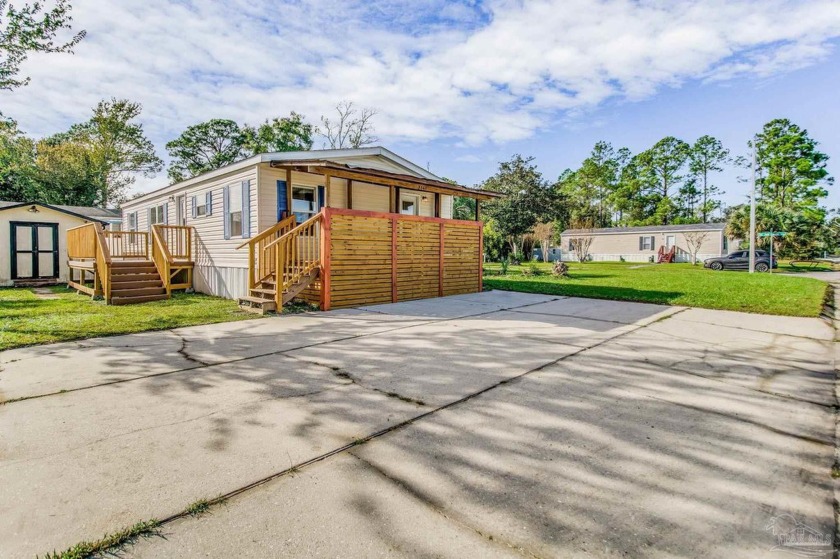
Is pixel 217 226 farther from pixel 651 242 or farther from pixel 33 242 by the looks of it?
pixel 651 242

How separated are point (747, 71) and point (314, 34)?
15405 millimetres

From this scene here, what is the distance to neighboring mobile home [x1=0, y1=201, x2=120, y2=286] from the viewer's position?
1423cm

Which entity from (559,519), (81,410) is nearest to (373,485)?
(559,519)

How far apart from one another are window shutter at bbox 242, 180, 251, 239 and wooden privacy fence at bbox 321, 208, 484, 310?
286 cm

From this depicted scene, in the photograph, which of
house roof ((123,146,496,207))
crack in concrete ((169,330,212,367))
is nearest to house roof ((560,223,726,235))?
house roof ((123,146,496,207))

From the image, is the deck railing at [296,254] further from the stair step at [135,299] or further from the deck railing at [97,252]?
the deck railing at [97,252]

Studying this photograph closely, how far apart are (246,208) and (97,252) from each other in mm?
4343

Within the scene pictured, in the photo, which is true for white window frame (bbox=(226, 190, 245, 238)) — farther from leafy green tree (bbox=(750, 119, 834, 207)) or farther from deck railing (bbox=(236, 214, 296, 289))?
leafy green tree (bbox=(750, 119, 834, 207))

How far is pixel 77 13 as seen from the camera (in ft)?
32.3

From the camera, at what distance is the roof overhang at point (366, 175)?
26.9 ft

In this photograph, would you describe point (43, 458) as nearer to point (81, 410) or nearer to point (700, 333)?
point (81, 410)

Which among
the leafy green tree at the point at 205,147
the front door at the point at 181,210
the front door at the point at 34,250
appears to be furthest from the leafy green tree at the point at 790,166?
the front door at the point at 34,250

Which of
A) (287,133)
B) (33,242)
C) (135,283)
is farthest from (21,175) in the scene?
(135,283)

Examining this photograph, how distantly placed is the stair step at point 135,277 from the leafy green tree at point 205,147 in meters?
30.3
